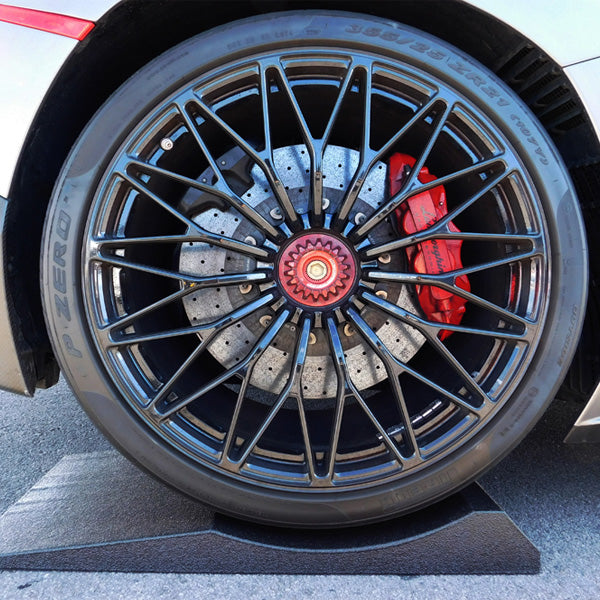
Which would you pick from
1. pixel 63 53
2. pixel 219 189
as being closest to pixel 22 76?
pixel 63 53

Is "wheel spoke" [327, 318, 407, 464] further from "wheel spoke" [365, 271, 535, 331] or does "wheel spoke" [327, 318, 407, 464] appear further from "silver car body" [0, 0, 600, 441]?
"silver car body" [0, 0, 600, 441]

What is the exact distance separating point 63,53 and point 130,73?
276 mm

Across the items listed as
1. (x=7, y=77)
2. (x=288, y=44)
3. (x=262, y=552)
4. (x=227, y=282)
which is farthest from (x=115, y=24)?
(x=262, y=552)

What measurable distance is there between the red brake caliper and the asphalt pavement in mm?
596

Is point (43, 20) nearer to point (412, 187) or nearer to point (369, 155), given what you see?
point (369, 155)

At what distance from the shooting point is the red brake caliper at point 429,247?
138cm

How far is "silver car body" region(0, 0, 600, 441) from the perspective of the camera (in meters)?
1.16

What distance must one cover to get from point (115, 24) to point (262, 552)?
1327 millimetres

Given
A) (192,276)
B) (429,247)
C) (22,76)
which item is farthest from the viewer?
(429,247)

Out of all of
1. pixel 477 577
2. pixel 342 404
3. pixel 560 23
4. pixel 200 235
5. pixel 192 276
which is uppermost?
pixel 560 23

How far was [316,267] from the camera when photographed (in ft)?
4.24

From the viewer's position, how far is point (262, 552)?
1.26 metres

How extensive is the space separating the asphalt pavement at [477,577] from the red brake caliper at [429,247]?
596mm

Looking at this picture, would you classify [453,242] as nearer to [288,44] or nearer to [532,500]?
[288,44]
